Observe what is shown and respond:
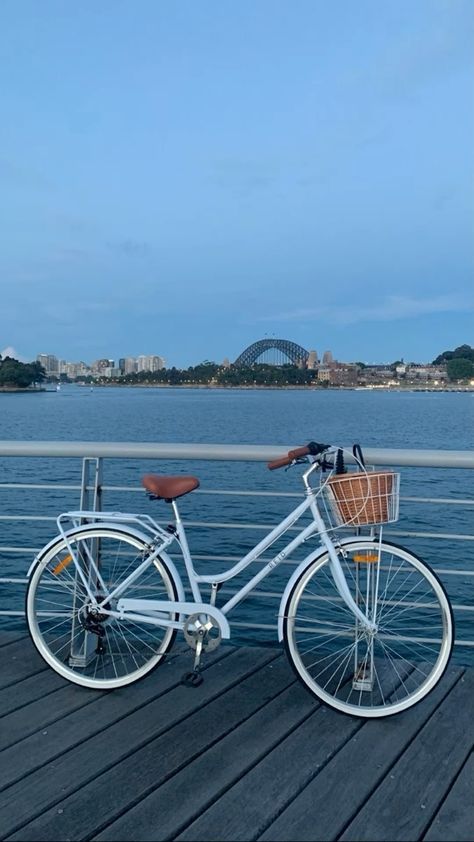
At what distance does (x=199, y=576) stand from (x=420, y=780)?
3.36 feet

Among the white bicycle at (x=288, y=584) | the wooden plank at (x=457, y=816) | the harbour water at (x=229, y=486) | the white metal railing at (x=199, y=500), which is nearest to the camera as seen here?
the wooden plank at (x=457, y=816)

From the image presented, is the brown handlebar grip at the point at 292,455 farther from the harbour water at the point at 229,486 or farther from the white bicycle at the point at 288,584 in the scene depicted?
the harbour water at the point at 229,486

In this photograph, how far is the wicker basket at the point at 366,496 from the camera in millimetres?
2451

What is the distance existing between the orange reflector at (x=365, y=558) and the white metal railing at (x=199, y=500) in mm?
→ 148

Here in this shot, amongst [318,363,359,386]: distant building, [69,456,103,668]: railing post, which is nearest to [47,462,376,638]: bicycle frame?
[69,456,103,668]: railing post

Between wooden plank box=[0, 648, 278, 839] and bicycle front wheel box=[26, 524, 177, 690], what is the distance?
13 centimetres

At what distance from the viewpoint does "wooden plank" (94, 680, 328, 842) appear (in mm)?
1938

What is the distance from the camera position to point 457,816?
1987 mm

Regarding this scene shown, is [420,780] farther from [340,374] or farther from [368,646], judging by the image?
[340,374]

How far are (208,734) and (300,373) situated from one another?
95284 mm

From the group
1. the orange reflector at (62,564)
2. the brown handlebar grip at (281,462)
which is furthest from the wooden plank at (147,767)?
the brown handlebar grip at (281,462)

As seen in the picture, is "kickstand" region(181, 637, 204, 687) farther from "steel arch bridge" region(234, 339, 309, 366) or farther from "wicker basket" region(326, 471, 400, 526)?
"steel arch bridge" region(234, 339, 309, 366)

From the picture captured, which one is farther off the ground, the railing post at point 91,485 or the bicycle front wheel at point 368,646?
the railing post at point 91,485

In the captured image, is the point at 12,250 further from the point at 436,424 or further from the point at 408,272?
the point at 408,272
